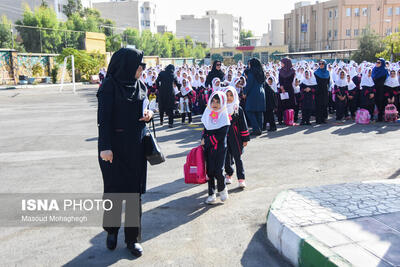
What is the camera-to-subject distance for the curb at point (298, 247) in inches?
135

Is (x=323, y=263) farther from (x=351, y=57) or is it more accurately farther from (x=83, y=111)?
(x=351, y=57)

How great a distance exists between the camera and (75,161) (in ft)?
26.6

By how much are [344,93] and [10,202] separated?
10.5m

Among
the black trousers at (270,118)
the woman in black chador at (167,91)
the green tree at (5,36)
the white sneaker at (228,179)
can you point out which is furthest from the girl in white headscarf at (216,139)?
the green tree at (5,36)

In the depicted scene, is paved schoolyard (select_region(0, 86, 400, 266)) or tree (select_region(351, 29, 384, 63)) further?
tree (select_region(351, 29, 384, 63))

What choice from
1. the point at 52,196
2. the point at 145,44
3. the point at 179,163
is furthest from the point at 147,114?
the point at 145,44

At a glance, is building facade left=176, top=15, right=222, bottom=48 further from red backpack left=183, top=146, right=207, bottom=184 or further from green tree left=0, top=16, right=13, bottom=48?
red backpack left=183, top=146, right=207, bottom=184

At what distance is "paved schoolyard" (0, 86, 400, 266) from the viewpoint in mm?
4066

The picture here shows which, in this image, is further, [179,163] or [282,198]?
[179,163]

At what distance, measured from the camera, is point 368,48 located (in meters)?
35.6

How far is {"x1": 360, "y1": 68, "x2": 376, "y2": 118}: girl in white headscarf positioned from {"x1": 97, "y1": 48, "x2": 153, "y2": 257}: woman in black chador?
33.1ft

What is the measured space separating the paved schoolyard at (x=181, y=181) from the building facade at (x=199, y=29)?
114897 millimetres

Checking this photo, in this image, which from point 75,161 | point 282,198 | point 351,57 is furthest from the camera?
point 351,57

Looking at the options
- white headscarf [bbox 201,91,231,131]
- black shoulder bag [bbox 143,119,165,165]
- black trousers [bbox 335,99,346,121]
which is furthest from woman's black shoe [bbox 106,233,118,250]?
black trousers [bbox 335,99,346,121]
